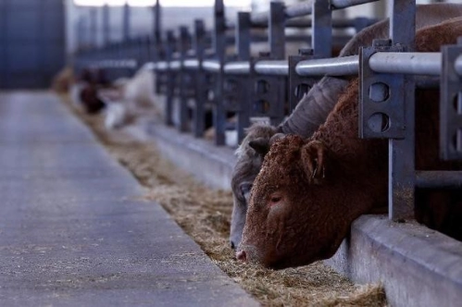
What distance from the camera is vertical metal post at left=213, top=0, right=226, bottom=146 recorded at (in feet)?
31.5

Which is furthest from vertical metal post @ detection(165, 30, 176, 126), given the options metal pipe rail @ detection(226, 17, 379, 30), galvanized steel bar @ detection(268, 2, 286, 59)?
galvanized steel bar @ detection(268, 2, 286, 59)

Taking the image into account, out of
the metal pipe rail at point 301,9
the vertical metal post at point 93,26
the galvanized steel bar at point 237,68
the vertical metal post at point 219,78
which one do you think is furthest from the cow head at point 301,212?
the vertical metal post at point 93,26

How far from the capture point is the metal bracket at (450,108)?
12.7 feet

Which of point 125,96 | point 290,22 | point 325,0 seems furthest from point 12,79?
point 325,0

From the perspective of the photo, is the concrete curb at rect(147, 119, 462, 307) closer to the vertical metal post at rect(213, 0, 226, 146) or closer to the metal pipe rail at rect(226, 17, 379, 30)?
the metal pipe rail at rect(226, 17, 379, 30)

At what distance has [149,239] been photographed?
5.91 m

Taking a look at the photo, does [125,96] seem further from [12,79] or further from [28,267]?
[12,79]

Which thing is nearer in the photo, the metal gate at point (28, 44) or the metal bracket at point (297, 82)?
the metal bracket at point (297, 82)

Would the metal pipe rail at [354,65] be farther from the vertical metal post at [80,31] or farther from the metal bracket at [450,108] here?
the vertical metal post at [80,31]

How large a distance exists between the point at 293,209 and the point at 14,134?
11.7 metres

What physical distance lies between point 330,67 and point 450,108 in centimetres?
189

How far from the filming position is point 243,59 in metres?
9.24

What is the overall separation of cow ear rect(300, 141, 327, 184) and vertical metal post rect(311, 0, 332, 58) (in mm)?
1658

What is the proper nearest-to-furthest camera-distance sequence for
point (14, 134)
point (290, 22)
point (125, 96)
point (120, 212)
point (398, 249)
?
point (398, 249)
point (120, 212)
point (290, 22)
point (14, 134)
point (125, 96)
